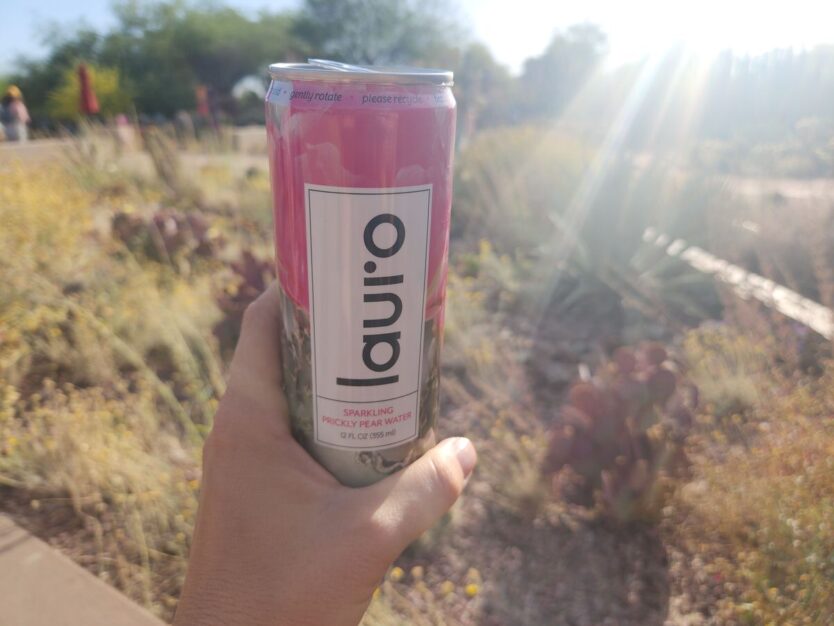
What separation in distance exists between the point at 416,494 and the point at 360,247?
1.50 feet

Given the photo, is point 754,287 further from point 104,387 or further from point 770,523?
point 104,387

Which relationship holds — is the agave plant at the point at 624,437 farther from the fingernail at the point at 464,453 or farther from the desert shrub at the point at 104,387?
the desert shrub at the point at 104,387

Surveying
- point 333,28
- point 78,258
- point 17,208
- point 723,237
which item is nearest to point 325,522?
point 78,258

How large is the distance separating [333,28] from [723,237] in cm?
2723

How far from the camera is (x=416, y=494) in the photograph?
43.1 inches

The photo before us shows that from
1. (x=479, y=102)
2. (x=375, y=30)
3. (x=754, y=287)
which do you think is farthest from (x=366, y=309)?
(x=375, y=30)

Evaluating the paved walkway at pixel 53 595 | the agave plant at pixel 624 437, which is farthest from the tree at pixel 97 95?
the agave plant at pixel 624 437

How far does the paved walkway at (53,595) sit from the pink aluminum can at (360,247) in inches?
37.4

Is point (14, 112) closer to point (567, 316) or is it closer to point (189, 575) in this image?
point (567, 316)

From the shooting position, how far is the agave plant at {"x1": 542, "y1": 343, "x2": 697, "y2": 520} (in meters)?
1.93

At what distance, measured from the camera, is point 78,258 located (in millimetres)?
3654

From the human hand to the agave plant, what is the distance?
0.92m

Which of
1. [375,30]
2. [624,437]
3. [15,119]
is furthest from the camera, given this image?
[375,30]

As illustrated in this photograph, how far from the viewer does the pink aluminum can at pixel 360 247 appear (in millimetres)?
948
